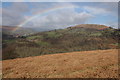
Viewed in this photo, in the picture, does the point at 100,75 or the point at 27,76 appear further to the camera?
the point at 27,76

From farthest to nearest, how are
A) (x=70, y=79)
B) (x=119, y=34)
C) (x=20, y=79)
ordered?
(x=119, y=34) → (x=20, y=79) → (x=70, y=79)

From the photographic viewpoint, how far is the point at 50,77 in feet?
19.8

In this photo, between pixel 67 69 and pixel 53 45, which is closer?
pixel 67 69

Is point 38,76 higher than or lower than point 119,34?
lower

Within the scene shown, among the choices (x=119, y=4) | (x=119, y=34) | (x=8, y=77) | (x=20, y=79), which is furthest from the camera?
(x=119, y=34)

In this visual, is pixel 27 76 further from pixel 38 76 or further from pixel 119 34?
pixel 119 34

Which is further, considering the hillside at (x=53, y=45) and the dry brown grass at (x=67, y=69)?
the hillside at (x=53, y=45)

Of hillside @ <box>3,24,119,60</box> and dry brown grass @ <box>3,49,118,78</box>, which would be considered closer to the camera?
dry brown grass @ <box>3,49,118,78</box>

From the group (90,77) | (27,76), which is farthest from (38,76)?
(90,77)

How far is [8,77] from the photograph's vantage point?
6430 mm

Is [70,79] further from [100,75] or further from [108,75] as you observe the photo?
[108,75]

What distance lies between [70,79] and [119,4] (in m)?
17.8

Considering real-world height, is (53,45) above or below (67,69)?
above

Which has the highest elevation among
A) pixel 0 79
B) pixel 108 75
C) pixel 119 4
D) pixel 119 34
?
pixel 119 4
